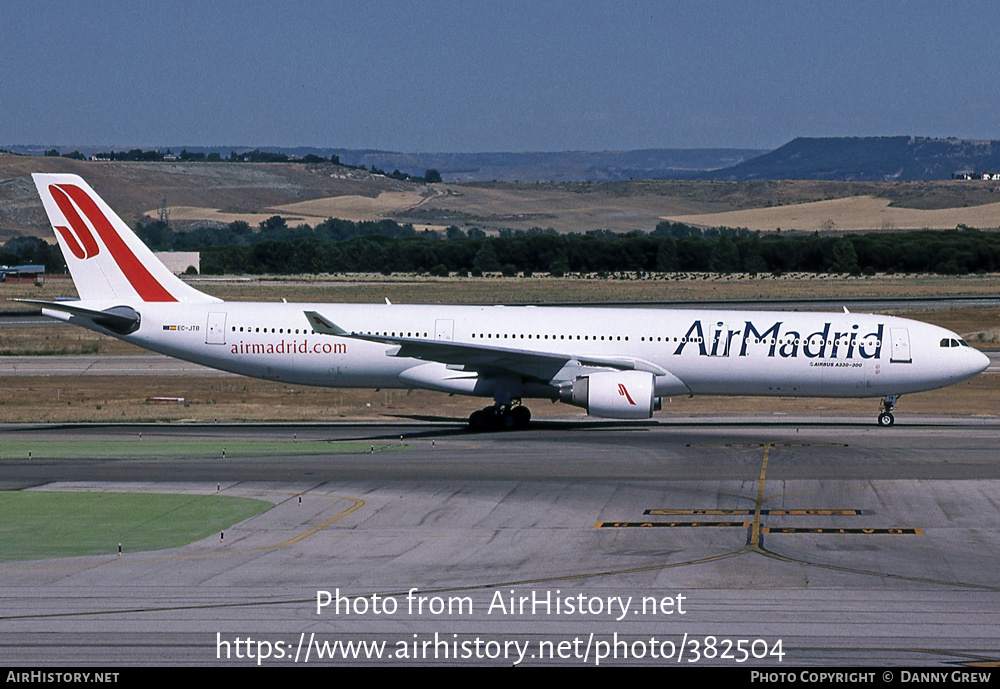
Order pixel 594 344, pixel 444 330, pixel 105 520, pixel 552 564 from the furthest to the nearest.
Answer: pixel 444 330, pixel 594 344, pixel 105 520, pixel 552 564

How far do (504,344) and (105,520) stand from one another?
61.7 feet

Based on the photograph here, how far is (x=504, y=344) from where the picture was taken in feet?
140

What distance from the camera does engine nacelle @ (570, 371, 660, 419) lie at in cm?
3962

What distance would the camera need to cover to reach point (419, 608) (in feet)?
62.3

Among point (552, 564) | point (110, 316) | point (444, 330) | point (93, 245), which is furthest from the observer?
point (93, 245)

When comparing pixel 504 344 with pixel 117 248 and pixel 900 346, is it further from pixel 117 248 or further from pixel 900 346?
pixel 117 248

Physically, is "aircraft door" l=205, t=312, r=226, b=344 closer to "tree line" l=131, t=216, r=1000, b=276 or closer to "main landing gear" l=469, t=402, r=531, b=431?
"main landing gear" l=469, t=402, r=531, b=431

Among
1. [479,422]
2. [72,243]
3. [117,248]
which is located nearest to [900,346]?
[479,422]

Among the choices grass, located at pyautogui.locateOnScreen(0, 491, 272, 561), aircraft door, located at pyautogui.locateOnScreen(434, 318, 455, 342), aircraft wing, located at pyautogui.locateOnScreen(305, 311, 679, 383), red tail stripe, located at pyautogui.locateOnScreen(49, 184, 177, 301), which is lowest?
grass, located at pyautogui.locateOnScreen(0, 491, 272, 561)

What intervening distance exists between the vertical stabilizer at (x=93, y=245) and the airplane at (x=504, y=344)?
0.04m

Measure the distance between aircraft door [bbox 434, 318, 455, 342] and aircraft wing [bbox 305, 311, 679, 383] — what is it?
0.88 metres

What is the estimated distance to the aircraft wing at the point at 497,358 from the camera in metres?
40.3

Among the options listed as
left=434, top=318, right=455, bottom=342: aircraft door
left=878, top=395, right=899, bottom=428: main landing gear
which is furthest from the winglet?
left=878, top=395, right=899, bottom=428: main landing gear

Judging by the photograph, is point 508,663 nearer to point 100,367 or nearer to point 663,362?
point 663,362
